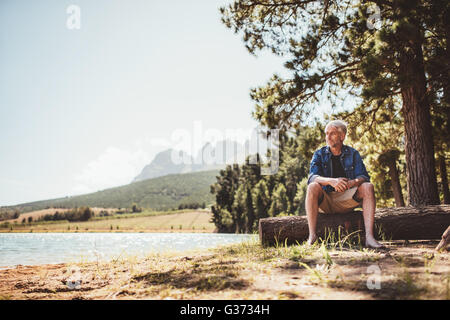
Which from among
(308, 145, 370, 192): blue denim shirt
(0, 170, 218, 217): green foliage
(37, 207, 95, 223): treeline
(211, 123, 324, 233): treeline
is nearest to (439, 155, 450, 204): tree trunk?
(308, 145, 370, 192): blue denim shirt

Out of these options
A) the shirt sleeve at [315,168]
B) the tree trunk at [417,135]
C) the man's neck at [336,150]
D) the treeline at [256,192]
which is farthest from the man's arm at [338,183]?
the treeline at [256,192]

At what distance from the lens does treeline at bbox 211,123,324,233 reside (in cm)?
4506

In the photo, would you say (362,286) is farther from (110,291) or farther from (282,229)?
(282,229)

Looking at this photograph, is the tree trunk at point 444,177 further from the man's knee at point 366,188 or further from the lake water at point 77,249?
the man's knee at point 366,188

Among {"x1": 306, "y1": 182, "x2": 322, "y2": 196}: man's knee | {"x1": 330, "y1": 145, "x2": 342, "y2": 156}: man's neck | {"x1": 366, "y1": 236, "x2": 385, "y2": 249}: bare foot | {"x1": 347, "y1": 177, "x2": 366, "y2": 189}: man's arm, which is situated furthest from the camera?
{"x1": 330, "y1": 145, "x2": 342, "y2": 156}: man's neck

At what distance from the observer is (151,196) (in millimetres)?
131625

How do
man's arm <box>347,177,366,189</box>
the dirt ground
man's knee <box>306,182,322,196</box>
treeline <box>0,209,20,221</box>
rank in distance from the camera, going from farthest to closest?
treeline <box>0,209,20,221</box>
man's knee <box>306,182,322,196</box>
man's arm <box>347,177,366,189</box>
the dirt ground

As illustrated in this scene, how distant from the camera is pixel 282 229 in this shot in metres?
4.90

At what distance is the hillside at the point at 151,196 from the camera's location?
119 m

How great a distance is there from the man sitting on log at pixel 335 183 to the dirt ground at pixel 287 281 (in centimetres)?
48

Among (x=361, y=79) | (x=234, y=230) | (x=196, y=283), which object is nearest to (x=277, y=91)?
(x=361, y=79)

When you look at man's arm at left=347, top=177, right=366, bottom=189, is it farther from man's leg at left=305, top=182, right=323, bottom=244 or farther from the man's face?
the man's face

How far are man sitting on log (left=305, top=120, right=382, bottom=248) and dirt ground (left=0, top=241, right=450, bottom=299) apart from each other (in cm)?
48
